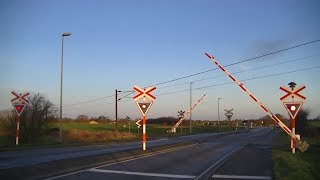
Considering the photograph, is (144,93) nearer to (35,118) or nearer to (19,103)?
(19,103)

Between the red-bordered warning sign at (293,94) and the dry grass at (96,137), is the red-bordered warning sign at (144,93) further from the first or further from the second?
the dry grass at (96,137)

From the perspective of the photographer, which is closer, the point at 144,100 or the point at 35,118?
the point at 144,100

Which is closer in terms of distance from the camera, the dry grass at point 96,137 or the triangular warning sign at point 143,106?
the triangular warning sign at point 143,106

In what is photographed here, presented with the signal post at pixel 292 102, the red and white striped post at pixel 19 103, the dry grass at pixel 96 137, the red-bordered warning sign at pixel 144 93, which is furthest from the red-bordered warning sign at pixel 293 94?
the dry grass at pixel 96 137

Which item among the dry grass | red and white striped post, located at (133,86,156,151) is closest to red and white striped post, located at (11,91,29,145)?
red and white striped post, located at (133,86,156,151)

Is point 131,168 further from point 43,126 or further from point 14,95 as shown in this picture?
point 43,126

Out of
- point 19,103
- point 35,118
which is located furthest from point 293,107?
point 35,118

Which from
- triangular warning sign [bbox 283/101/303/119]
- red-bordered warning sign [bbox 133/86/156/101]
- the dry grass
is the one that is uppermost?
red-bordered warning sign [bbox 133/86/156/101]

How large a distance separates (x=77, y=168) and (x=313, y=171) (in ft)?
27.1

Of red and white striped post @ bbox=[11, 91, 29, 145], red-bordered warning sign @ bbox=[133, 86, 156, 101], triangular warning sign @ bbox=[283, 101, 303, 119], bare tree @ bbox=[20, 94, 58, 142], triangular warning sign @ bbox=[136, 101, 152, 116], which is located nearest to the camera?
triangular warning sign @ bbox=[283, 101, 303, 119]

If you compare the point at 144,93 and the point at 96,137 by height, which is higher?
the point at 144,93

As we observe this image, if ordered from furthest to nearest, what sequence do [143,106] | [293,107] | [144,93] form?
[144,93] → [143,106] → [293,107]

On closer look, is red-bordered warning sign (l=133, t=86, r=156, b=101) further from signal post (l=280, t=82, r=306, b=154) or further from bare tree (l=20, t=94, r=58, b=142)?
bare tree (l=20, t=94, r=58, b=142)

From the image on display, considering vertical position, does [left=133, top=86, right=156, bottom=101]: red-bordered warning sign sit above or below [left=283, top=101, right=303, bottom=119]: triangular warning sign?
above
